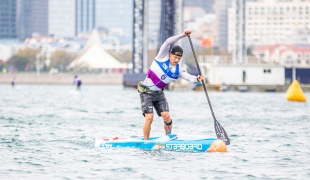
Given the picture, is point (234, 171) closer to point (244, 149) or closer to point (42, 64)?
point (244, 149)

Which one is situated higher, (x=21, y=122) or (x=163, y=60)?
(x=163, y=60)

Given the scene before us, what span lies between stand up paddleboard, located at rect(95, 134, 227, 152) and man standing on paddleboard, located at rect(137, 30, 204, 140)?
0.25 meters

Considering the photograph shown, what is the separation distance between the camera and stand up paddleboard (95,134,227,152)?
18406 mm

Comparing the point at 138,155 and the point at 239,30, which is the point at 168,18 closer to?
the point at 239,30

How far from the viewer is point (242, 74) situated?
255 feet

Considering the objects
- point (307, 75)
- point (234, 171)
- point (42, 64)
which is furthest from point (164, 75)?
point (42, 64)

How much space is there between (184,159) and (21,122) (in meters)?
11.2

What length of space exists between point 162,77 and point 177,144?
1261 mm

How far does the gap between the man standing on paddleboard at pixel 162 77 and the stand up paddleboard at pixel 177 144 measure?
9.6 inches

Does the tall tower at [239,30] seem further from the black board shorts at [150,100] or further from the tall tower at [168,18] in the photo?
the black board shorts at [150,100]

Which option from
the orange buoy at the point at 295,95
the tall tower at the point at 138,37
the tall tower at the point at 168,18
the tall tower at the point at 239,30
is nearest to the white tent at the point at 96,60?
the tall tower at the point at 239,30

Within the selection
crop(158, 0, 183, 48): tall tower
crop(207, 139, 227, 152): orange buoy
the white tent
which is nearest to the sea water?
crop(207, 139, 227, 152): orange buoy

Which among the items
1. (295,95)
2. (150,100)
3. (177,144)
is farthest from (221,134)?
(295,95)

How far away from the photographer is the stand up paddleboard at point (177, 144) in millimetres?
18406
